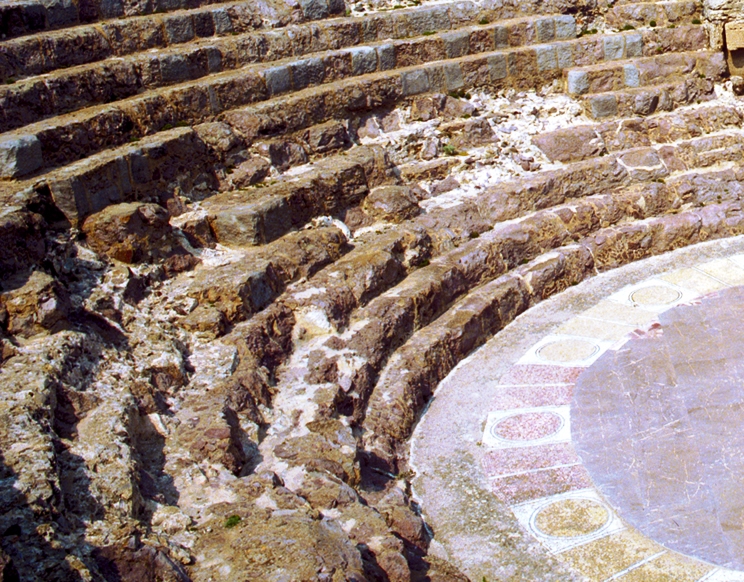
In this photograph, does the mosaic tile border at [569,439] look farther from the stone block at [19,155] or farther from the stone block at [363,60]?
the stone block at [19,155]

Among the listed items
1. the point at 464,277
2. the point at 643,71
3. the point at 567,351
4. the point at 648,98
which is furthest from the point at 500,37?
the point at 567,351

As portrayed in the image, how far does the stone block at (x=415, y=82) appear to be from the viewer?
1283 cm

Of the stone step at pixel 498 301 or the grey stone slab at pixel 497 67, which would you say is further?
the grey stone slab at pixel 497 67

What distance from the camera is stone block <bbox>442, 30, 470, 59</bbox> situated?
44.1ft

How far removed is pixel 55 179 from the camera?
8.95 meters

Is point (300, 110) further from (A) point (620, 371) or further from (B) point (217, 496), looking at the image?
(B) point (217, 496)

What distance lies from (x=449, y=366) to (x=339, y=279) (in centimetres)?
148

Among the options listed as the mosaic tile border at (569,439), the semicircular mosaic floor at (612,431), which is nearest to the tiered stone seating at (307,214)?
the semicircular mosaic floor at (612,431)

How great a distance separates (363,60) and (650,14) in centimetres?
491

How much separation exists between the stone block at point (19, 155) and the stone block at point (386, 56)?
5.31 meters

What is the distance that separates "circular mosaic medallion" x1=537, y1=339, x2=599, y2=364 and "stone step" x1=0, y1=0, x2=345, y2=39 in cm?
603

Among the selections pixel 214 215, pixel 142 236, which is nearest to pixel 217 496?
pixel 142 236

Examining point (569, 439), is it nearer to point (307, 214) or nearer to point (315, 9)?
point (307, 214)

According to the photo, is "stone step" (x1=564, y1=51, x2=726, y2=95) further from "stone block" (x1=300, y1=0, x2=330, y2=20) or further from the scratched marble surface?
the scratched marble surface
